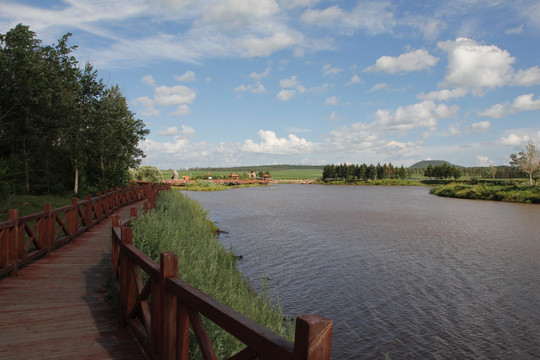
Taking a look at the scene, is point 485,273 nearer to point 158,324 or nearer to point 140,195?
point 158,324

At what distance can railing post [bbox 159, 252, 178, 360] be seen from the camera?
138 inches

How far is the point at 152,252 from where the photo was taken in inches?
283

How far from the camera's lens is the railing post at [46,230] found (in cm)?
912

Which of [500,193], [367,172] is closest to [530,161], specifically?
[500,193]

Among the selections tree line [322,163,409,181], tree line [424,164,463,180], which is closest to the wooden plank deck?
tree line [424,164,463,180]

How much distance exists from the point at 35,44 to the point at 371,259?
22.8m

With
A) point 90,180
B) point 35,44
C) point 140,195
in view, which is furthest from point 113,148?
point 35,44

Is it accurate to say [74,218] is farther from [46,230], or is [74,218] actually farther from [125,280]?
[125,280]

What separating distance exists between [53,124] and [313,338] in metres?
27.8

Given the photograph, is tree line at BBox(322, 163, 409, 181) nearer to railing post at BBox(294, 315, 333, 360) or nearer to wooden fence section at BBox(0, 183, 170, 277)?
wooden fence section at BBox(0, 183, 170, 277)

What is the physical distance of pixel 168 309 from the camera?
352cm

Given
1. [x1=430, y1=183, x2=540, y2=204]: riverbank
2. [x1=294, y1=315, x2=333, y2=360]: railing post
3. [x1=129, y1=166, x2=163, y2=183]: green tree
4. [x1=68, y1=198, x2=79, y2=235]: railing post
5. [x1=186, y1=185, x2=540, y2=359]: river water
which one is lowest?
[x1=186, y1=185, x2=540, y2=359]: river water

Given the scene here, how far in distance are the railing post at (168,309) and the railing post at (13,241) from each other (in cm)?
564

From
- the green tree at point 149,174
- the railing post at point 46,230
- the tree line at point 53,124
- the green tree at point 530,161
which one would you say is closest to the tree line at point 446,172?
the green tree at point 530,161
